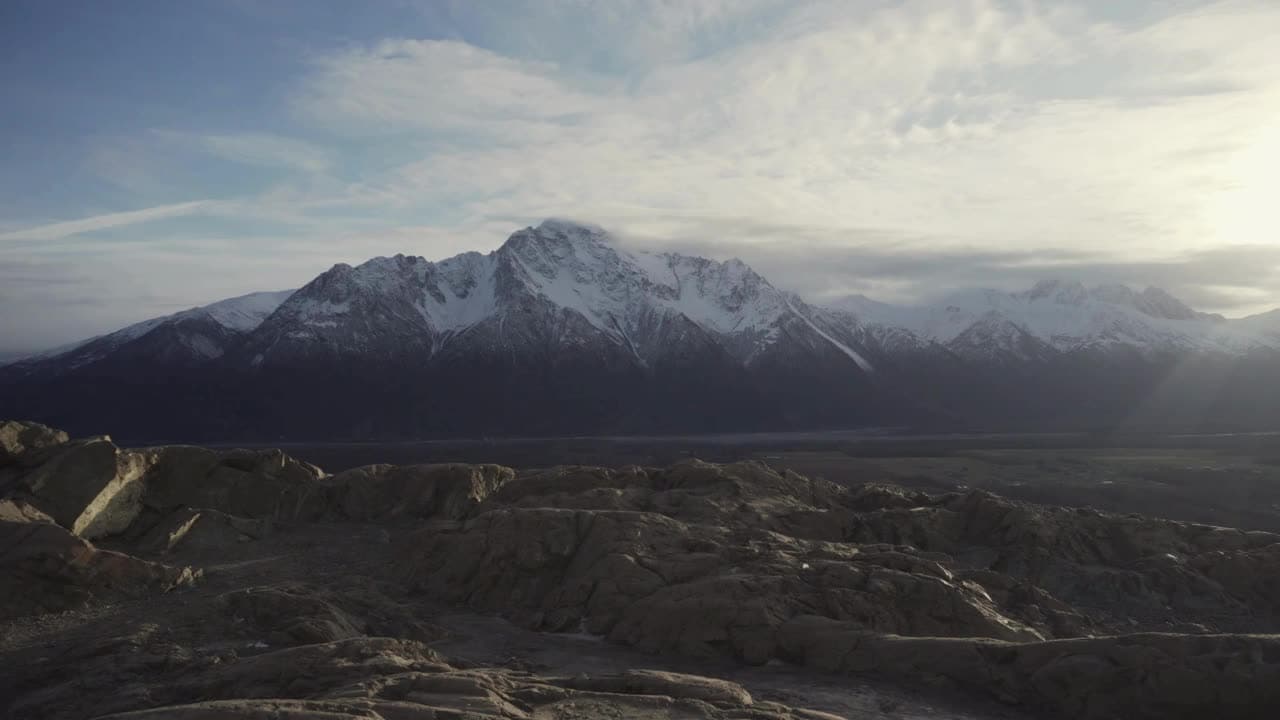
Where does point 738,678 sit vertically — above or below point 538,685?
below

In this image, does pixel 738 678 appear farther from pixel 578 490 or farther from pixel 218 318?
pixel 218 318

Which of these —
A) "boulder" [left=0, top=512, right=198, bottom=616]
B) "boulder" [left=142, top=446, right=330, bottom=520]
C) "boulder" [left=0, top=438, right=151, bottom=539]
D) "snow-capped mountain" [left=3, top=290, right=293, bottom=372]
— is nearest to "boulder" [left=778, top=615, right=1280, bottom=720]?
"boulder" [left=0, top=512, right=198, bottom=616]

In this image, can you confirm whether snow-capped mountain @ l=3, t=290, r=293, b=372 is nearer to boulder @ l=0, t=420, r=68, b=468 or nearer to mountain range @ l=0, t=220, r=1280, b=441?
mountain range @ l=0, t=220, r=1280, b=441

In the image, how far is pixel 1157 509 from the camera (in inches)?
1913

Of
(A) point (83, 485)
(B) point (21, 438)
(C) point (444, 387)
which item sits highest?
(B) point (21, 438)

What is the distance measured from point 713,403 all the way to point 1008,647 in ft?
537

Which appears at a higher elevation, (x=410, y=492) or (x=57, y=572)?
(x=57, y=572)

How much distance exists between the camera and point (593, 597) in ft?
65.9

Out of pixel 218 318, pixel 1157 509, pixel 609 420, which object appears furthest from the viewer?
pixel 218 318

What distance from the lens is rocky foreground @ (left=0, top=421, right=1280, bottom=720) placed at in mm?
13508

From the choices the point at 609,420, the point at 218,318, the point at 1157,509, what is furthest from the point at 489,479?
the point at 218,318

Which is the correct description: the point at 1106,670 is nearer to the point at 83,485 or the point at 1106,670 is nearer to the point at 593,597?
the point at 593,597

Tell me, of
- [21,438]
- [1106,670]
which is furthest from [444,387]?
[1106,670]

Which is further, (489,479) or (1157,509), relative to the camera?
(1157,509)
